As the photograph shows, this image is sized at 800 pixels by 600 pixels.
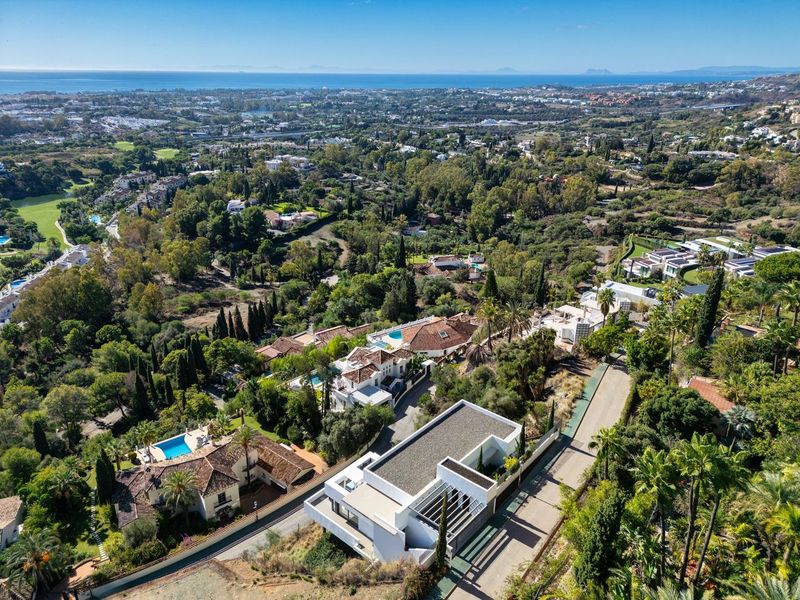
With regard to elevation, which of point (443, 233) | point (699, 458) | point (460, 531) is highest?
point (699, 458)

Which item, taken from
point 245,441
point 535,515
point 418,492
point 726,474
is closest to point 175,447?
point 245,441

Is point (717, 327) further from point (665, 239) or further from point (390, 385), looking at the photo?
point (665, 239)

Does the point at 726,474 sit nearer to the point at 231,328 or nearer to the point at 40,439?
the point at 40,439

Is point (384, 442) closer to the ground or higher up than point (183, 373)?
higher up

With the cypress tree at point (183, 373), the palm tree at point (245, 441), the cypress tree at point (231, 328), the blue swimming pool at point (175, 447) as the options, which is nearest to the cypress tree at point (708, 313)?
the palm tree at point (245, 441)

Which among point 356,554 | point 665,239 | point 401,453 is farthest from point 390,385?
point 665,239
